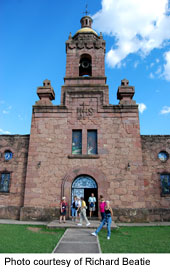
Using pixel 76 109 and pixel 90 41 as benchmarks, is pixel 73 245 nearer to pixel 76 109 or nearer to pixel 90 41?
pixel 76 109

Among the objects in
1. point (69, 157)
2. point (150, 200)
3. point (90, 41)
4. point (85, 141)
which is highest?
point (90, 41)

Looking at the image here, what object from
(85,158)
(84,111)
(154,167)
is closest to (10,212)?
(85,158)

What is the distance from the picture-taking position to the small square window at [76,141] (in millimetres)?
13367

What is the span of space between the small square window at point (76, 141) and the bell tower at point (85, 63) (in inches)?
100

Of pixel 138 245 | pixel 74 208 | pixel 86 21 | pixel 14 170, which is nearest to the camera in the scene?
pixel 138 245

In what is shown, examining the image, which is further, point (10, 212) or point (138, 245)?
point (10, 212)

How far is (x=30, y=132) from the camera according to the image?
550 inches

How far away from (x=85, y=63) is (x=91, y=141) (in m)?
7.35

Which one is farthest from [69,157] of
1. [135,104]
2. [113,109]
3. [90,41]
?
[90,41]

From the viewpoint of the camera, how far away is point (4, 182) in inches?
543

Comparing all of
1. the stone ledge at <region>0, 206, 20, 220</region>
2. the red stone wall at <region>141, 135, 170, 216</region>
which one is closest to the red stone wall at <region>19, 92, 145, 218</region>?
the stone ledge at <region>0, 206, 20, 220</region>

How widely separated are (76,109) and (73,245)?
9715 mm

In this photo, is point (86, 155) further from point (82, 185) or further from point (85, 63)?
point (85, 63)

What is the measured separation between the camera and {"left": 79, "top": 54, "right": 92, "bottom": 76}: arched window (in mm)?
16281
